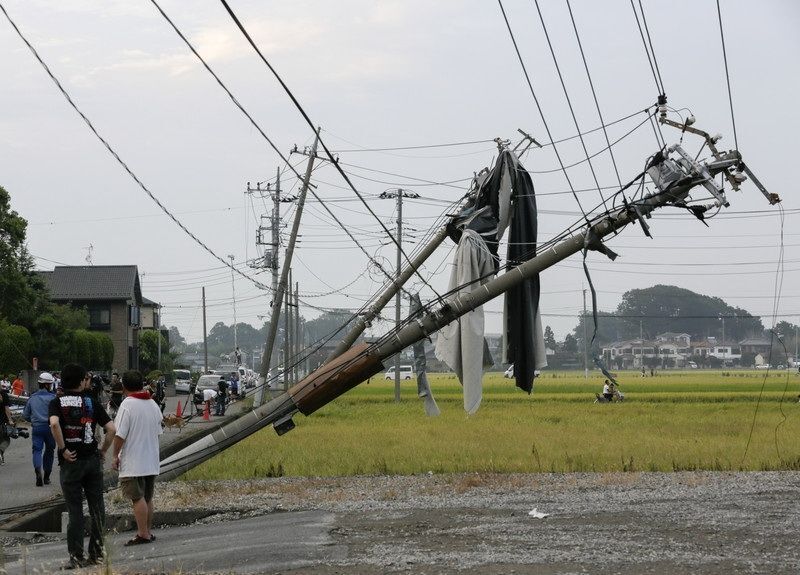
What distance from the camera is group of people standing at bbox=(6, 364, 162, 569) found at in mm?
11164

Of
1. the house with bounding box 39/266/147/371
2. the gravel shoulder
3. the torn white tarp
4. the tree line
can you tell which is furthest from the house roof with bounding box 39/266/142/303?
the torn white tarp

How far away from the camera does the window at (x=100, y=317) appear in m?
87.8

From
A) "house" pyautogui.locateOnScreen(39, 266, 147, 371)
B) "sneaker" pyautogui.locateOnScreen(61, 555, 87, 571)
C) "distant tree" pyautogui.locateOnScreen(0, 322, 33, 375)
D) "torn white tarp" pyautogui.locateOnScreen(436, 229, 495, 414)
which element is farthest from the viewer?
"house" pyautogui.locateOnScreen(39, 266, 147, 371)

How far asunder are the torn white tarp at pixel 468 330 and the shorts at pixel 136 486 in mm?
5320

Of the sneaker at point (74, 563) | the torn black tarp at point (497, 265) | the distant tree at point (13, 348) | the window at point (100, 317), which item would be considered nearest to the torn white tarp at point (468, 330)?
the torn black tarp at point (497, 265)

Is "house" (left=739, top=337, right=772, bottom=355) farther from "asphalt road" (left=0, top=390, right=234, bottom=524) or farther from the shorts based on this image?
the shorts

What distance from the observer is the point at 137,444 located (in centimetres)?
1209

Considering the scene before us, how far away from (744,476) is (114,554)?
11185 millimetres

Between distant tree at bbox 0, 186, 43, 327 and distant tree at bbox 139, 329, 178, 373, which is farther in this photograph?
distant tree at bbox 139, 329, 178, 373

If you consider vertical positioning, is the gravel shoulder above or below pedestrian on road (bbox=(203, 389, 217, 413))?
below

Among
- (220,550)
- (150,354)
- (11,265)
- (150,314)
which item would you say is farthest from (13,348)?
(150,314)

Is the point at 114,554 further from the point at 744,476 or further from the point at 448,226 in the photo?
the point at 744,476

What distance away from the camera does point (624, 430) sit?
32.7m

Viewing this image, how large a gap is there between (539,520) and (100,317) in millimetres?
78472
